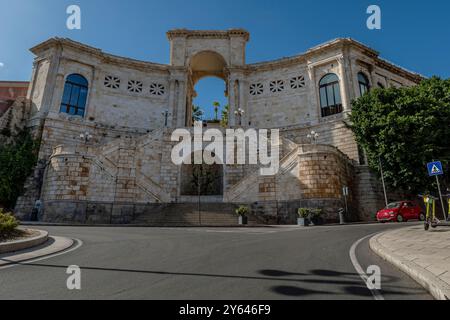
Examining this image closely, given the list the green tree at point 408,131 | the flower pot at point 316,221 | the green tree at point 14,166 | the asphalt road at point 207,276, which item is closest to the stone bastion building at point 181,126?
the green tree at point 14,166

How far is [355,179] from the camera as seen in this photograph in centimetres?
2473

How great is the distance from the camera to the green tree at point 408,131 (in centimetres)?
2059

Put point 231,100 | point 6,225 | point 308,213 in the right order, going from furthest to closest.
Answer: point 231,100 < point 308,213 < point 6,225

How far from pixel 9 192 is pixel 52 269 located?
22372 millimetres

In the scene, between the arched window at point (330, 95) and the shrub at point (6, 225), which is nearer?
the shrub at point (6, 225)

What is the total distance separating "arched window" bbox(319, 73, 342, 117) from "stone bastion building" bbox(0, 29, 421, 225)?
12 cm

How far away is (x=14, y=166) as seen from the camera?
22953 mm

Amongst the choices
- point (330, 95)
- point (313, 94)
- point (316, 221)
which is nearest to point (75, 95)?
point (313, 94)

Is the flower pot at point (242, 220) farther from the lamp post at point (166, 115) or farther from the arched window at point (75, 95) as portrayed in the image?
the arched window at point (75, 95)

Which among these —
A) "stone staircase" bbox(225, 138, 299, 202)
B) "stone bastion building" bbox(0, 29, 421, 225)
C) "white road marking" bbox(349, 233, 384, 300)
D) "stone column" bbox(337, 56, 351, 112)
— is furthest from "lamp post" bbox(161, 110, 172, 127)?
"white road marking" bbox(349, 233, 384, 300)

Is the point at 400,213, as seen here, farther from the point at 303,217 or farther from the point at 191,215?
the point at 191,215

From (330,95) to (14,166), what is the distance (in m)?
33.5

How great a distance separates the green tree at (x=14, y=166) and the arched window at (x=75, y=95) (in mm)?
5541
